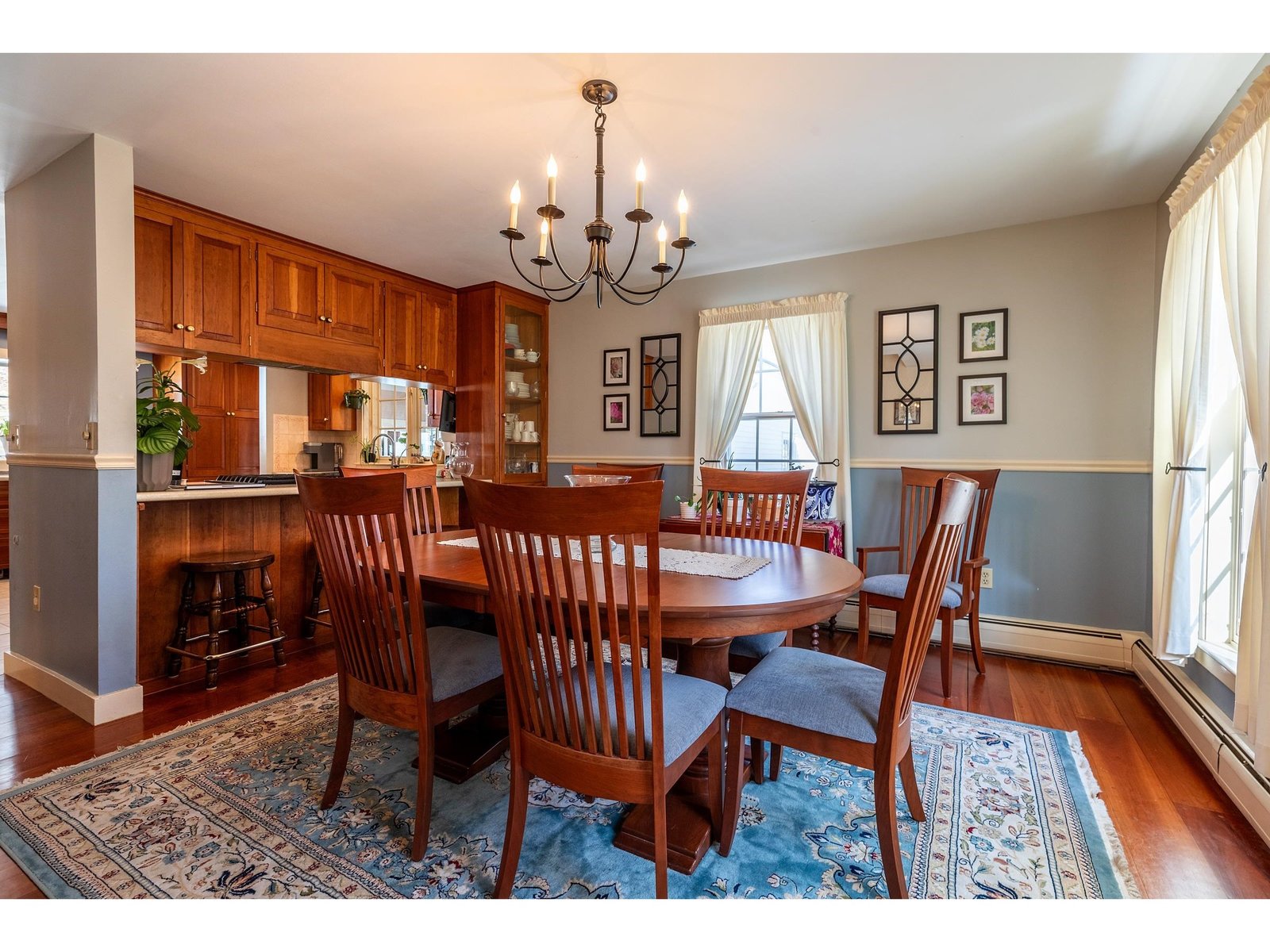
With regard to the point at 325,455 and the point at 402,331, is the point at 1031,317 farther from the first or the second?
the point at 325,455

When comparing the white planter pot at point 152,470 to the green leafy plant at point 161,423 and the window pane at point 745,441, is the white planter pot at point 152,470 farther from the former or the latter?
the window pane at point 745,441

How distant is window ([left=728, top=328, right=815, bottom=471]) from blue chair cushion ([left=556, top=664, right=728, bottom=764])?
263 centimetres

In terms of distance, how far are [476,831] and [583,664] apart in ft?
2.76

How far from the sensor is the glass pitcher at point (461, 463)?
3.99 m

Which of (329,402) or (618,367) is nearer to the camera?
(329,402)

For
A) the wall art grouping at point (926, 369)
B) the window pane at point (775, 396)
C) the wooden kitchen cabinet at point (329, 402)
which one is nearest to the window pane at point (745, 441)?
the window pane at point (775, 396)

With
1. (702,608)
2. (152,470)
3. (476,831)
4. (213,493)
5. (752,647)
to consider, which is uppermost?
(152,470)

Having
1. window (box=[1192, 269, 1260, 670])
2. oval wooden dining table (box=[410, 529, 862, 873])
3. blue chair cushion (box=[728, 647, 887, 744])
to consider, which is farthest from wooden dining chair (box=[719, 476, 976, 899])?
window (box=[1192, 269, 1260, 670])

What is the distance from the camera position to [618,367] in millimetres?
4555

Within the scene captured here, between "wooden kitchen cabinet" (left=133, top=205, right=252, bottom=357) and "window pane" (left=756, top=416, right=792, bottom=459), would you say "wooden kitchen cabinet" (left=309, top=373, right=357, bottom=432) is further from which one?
"window pane" (left=756, top=416, right=792, bottom=459)

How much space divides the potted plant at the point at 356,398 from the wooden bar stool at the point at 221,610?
1296 mm

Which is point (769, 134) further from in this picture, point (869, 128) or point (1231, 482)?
point (1231, 482)

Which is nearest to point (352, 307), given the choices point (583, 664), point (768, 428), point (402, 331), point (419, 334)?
point (402, 331)

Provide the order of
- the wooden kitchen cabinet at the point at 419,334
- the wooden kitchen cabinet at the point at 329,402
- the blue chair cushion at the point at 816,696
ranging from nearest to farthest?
the blue chair cushion at the point at 816,696, the wooden kitchen cabinet at the point at 329,402, the wooden kitchen cabinet at the point at 419,334
